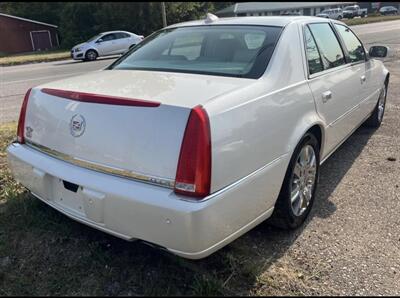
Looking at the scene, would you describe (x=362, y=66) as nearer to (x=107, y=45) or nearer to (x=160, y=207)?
(x=160, y=207)

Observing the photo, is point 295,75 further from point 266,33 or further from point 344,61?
point 344,61

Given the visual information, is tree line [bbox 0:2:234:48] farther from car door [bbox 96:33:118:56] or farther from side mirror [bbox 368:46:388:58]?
side mirror [bbox 368:46:388:58]

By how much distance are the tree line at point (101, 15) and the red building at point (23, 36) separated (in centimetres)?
479

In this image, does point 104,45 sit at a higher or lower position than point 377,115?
lower

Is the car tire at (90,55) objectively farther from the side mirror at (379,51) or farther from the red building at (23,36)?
the side mirror at (379,51)

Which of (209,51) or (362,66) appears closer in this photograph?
(209,51)

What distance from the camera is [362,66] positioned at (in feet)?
15.2

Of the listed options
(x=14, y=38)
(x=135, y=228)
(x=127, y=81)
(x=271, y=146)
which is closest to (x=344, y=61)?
(x=271, y=146)

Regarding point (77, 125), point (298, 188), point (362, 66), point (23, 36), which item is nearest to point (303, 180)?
point (298, 188)

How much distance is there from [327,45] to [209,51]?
132 cm

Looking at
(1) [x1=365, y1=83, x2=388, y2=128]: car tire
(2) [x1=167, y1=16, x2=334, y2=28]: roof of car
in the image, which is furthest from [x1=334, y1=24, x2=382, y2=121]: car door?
(2) [x1=167, y1=16, x2=334, y2=28]: roof of car

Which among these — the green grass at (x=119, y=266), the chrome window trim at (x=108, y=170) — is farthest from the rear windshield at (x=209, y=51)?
the green grass at (x=119, y=266)

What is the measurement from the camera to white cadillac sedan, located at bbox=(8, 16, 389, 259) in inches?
87.6

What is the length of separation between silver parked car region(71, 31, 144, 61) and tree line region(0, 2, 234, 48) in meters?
0.41
